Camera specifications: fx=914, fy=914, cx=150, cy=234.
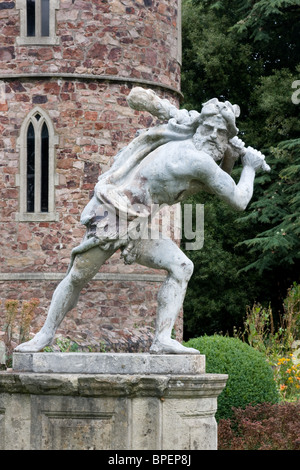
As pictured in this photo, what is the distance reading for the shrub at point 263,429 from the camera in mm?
7395

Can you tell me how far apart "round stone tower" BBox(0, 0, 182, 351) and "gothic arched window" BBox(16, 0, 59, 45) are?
2 cm

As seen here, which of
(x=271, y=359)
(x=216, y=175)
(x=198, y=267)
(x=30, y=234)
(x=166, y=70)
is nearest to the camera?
(x=216, y=175)

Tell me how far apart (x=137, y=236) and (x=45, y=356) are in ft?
3.20

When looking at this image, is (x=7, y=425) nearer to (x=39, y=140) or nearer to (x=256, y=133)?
(x=39, y=140)

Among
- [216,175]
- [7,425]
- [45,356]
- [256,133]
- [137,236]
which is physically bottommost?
[7,425]

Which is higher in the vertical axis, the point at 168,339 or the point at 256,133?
the point at 256,133

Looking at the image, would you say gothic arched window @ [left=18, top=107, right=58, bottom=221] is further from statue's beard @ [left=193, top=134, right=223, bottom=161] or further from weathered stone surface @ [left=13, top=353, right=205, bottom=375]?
weathered stone surface @ [left=13, top=353, right=205, bottom=375]

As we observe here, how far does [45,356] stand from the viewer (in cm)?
575

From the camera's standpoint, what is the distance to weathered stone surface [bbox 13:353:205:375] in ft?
18.5

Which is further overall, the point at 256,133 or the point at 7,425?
the point at 256,133

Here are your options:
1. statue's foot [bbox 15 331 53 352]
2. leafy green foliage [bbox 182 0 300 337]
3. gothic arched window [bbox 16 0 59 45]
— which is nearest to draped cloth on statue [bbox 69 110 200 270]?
statue's foot [bbox 15 331 53 352]

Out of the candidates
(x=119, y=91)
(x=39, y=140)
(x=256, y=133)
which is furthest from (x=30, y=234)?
(x=256, y=133)

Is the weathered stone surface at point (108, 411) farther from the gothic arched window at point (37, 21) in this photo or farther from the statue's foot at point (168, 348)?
the gothic arched window at point (37, 21)

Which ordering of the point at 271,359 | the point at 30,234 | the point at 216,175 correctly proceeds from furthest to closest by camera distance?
the point at 30,234, the point at 271,359, the point at 216,175
